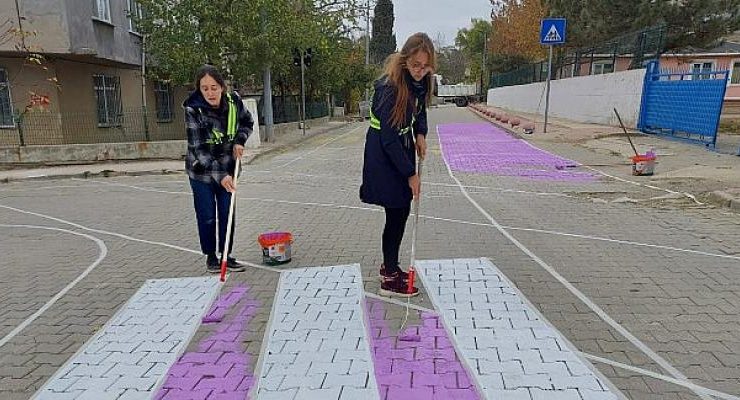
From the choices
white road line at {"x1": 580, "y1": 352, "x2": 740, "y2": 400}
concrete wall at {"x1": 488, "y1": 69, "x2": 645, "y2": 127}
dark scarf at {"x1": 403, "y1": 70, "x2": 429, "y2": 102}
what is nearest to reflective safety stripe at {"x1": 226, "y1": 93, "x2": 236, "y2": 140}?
dark scarf at {"x1": 403, "y1": 70, "x2": 429, "y2": 102}

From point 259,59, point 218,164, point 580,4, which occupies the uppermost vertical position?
point 580,4

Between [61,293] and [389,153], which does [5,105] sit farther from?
[389,153]

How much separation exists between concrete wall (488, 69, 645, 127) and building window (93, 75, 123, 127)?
16900 millimetres

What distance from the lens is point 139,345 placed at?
372 cm

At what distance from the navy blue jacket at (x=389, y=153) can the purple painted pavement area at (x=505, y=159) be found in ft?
21.6

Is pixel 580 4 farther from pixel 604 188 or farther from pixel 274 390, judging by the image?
pixel 274 390

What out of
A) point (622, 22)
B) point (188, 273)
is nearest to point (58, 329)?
point (188, 273)

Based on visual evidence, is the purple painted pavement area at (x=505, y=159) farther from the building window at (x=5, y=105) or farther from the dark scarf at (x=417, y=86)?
the building window at (x=5, y=105)

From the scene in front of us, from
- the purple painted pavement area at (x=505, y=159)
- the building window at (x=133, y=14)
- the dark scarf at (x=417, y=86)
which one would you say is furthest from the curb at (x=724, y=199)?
the building window at (x=133, y=14)

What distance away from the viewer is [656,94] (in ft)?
50.9

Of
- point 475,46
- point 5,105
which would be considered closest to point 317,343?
point 5,105

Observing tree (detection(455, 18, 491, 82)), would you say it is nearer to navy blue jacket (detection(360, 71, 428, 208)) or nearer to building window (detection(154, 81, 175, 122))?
building window (detection(154, 81, 175, 122))

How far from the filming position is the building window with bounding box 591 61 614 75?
67.9 feet

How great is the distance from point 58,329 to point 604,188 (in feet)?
26.1
